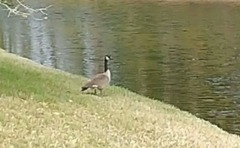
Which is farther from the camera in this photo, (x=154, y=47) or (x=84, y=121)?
(x=154, y=47)

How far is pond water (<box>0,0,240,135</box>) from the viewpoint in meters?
28.5

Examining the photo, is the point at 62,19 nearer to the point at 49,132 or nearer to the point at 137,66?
the point at 137,66

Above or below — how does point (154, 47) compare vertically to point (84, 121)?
below

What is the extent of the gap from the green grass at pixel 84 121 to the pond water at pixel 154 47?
193 inches

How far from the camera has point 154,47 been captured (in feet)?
144

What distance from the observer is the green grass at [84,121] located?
39.8 ft

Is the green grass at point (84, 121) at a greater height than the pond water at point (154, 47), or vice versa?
the green grass at point (84, 121)

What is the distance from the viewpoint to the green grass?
1214 cm

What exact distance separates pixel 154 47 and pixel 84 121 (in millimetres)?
30139

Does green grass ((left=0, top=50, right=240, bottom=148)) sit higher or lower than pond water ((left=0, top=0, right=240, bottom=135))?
higher

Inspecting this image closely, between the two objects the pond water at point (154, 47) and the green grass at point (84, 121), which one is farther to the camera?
the pond water at point (154, 47)

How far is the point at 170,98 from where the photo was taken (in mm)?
27141

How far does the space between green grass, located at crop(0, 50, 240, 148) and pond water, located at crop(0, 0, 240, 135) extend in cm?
491

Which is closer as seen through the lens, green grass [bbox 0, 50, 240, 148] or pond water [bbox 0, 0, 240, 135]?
green grass [bbox 0, 50, 240, 148]
